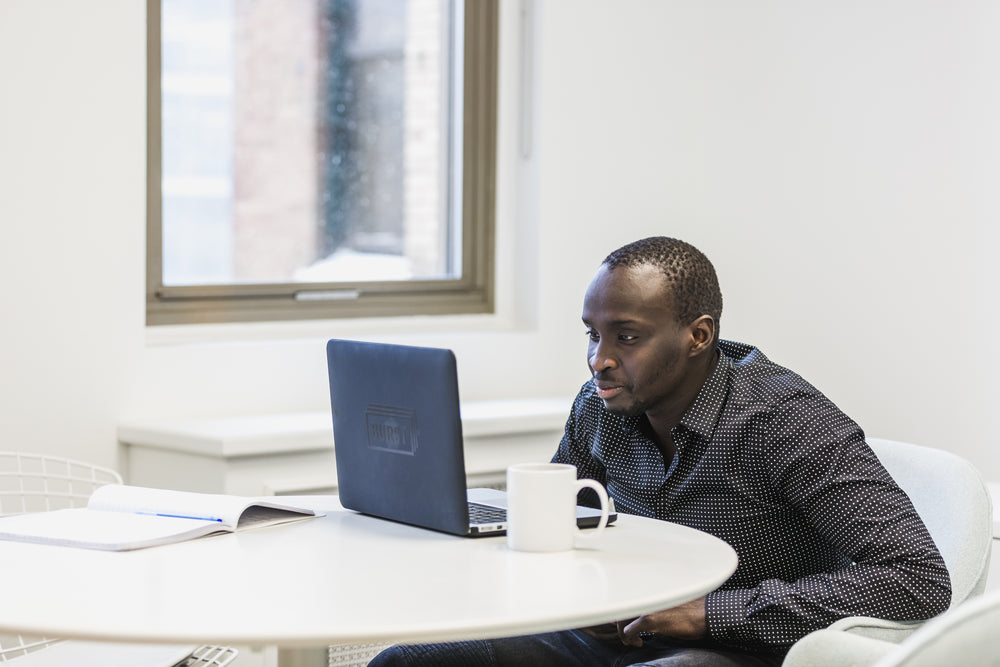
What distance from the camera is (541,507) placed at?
1510mm

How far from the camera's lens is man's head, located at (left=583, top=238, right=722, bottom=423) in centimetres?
179

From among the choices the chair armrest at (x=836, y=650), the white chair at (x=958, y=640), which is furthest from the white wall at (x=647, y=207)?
the white chair at (x=958, y=640)

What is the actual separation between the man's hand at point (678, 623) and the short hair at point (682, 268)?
1.35 feet

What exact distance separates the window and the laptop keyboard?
1523 millimetres

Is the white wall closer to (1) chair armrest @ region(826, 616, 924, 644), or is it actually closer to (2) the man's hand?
(2) the man's hand

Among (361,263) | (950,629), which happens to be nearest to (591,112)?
(361,263)

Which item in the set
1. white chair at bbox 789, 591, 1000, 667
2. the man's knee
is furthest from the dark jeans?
white chair at bbox 789, 591, 1000, 667

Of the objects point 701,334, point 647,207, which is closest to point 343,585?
point 701,334

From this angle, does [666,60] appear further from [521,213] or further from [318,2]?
[318,2]

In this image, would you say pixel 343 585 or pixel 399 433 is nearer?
pixel 343 585

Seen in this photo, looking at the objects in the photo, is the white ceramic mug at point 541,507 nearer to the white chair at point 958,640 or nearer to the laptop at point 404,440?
the laptop at point 404,440

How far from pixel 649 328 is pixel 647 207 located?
1.75m

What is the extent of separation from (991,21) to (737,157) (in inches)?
29.0

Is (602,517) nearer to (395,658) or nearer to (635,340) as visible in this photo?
(635,340)
